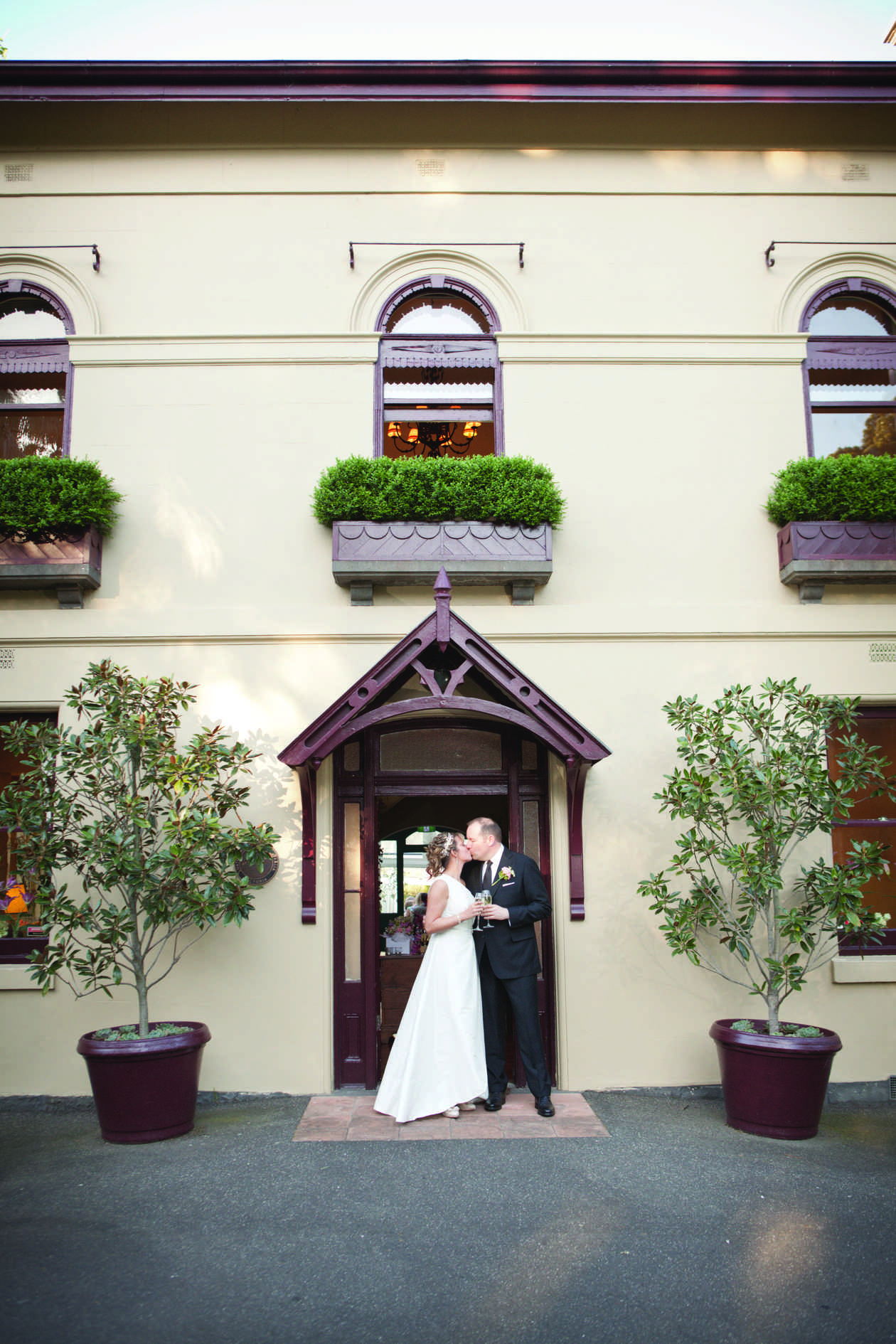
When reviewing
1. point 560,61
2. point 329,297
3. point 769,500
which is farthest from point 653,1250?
point 560,61

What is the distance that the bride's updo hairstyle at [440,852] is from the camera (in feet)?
21.8

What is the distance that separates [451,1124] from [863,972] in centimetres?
341

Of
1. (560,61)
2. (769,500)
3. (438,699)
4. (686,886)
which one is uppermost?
(560,61)

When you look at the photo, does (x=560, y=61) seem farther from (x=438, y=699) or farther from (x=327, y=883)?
(x=327, y=883)

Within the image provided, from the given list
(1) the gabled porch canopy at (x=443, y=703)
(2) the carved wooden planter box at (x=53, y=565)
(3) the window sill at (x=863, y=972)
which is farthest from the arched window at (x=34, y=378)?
(3) the window sill at (x=863, y=972)

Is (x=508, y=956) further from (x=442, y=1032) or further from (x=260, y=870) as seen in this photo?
(x=260, y=870)

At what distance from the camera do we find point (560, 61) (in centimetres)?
784

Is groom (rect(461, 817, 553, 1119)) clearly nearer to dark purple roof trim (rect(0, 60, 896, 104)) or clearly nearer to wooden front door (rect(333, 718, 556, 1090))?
wooden front door (rect(333, 718, 556, 1090))

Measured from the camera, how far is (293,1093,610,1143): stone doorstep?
602 centimetres

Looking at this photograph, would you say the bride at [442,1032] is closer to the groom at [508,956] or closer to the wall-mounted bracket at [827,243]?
the groom at [508,956]

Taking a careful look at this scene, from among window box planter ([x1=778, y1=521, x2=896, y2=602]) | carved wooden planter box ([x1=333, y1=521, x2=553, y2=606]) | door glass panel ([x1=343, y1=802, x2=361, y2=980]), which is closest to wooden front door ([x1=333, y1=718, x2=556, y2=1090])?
door glass panel ([x1=343, y1=802, x2=361, y2=980])

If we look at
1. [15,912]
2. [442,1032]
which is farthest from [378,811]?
[15,912]

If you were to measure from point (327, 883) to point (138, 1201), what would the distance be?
258cm

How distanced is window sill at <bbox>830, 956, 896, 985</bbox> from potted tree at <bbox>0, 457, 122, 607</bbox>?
6.60 m
